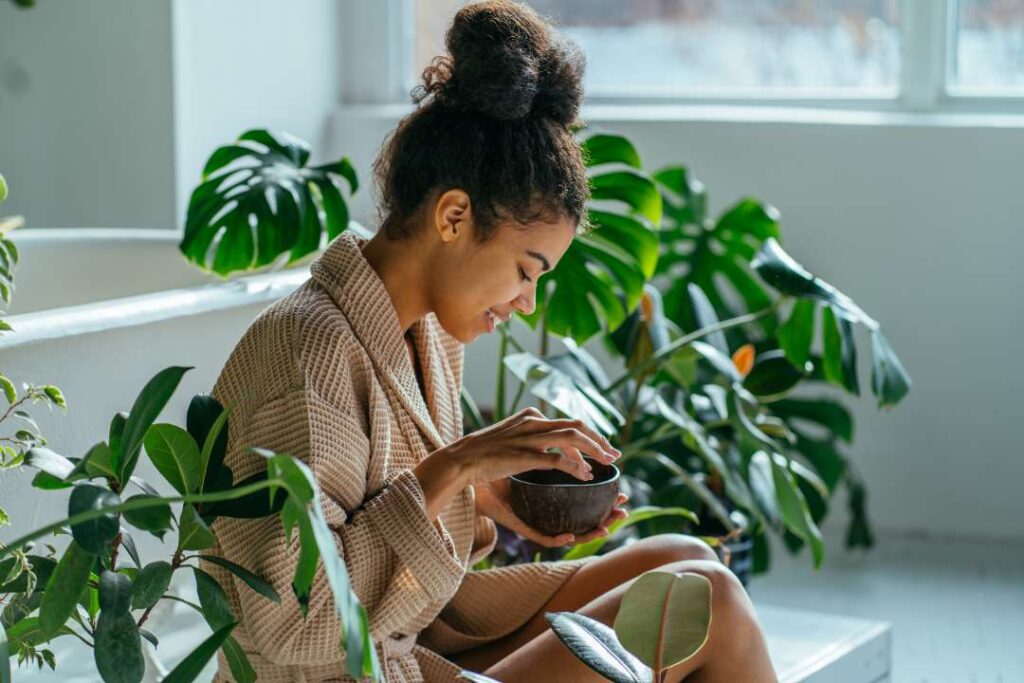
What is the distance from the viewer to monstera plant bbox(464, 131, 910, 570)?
221 centimetres

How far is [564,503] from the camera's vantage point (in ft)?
5.03

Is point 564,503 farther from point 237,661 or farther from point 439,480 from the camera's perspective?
point 237,661

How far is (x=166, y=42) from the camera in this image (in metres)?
3.23

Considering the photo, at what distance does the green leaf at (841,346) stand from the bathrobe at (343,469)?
0.81 meters

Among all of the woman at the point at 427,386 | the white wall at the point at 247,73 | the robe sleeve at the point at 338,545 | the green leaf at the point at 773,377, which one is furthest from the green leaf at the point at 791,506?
the white wall at the point at 247,73

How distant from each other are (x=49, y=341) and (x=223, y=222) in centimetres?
55

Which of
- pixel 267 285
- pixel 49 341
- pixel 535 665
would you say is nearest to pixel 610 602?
pixel 535 665

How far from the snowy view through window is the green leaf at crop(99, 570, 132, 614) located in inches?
101

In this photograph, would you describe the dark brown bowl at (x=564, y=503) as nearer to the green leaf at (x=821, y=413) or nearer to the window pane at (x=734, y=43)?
the green leaf at (x=821, y=413)

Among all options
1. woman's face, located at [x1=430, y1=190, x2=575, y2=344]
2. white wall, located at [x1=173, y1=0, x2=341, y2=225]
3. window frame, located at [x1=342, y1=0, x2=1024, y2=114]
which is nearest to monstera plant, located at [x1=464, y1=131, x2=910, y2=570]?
woman's face, located at [x1=430, y1=190, x2=575, y2=344]

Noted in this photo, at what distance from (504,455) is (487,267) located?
0.24 m

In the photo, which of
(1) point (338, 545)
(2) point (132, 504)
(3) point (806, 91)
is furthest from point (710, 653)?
(3) point (806, 91)

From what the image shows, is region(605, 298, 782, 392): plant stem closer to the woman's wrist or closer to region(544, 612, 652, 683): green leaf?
the woman's wrist

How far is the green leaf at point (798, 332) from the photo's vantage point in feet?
7.74
